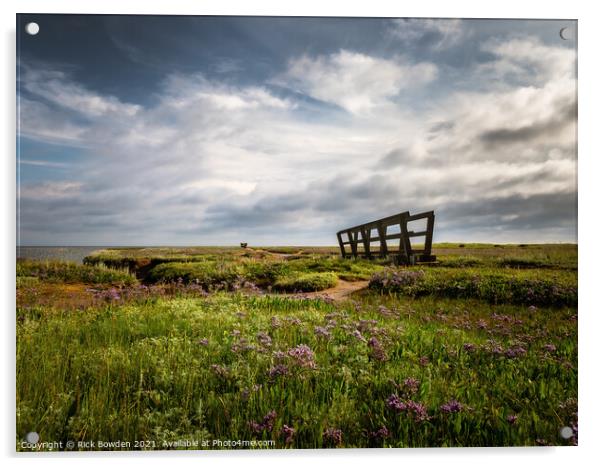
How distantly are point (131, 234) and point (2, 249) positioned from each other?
1.41m

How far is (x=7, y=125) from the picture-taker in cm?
505

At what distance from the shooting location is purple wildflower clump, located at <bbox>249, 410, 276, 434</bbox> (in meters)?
4.06

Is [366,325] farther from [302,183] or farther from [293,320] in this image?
[302,183]

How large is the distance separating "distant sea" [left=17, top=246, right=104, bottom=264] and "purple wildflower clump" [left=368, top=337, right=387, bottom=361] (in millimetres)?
3396

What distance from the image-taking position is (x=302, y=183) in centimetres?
531

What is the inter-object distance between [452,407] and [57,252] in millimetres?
4627

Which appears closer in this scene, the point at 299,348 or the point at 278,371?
the point at 278,371

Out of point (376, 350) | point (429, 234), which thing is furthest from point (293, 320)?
point (429, 234)

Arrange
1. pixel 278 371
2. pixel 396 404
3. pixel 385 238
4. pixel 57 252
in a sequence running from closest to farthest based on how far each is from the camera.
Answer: pixel 396 404, pixel 278 371, pixel 57 252, pixel 385 238

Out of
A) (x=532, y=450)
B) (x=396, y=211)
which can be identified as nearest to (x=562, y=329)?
(x=532, y=450)

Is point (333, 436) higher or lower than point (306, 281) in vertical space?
lower

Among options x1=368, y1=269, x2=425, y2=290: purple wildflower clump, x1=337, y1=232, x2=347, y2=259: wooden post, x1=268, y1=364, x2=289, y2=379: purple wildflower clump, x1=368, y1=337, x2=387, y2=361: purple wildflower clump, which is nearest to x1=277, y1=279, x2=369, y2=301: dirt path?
x1=368, y1=269, x2=425, y2=290: purple wildflower clump

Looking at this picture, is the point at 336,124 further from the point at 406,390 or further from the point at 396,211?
the point at 406,390

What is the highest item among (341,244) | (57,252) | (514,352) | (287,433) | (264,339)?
(341,244)
